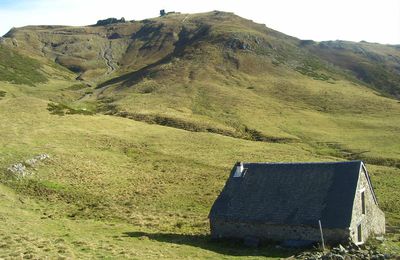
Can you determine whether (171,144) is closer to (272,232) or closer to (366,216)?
(272,232)

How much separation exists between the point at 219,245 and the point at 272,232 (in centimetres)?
400

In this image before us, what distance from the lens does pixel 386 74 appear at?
194250 millimetres

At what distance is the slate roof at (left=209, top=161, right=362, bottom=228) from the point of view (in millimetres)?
30656

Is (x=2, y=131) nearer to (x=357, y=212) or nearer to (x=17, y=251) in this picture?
(x=17, y=251)

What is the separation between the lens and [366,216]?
32875mm

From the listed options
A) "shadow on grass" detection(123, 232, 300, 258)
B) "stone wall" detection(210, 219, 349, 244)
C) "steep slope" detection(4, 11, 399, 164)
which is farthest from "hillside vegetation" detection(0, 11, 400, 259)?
"stone wall" detection(210, 219, 349, 244)

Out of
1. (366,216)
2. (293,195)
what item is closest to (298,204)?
(293,195)

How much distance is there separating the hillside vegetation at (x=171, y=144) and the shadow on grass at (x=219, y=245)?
5.5 inches

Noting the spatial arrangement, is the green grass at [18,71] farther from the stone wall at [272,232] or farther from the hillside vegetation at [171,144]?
the stone wall at [272,232]

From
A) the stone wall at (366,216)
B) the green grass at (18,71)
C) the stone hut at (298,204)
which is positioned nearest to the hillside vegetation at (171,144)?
the green grass at (18,71)

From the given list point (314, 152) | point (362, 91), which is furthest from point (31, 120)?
point (362, 91)

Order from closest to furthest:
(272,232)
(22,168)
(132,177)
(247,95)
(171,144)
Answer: (272,232) → (22,168) → (132,177) → (171,144) → (247,95)

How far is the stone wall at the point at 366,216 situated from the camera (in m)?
30.4

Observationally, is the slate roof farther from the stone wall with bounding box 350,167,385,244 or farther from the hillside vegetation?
the hillside vegetation
